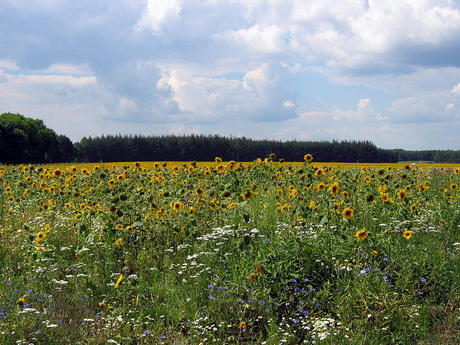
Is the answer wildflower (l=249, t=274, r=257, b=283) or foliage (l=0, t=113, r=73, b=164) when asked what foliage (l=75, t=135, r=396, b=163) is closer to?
foliage (l=0, t=113, r=73, b=164)

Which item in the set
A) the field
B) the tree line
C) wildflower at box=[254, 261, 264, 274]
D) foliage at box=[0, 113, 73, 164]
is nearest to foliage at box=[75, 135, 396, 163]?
the tree line

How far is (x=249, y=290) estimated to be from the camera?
4.26m

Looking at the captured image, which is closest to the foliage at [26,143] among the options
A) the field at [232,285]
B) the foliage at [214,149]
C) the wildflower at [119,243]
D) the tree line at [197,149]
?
the tree line at [197,149]

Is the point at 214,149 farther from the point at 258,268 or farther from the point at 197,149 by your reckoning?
the point at 258,268

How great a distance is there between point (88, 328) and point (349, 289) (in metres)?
2.59

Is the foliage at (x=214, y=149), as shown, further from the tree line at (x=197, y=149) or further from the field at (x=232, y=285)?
the field at (x=232, y=285)

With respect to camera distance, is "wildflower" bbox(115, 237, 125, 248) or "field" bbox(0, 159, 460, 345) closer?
"field" bbox(0, 159, 460, 345)

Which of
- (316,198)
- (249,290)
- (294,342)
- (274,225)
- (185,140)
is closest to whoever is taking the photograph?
(294,342)

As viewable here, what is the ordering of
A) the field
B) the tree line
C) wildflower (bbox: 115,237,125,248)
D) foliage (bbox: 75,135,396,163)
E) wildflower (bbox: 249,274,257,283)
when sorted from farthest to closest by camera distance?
1. foliage (bbox: 75,135,396,163)
2. the tree line
3. wildflower (bbox: 115,237,125,248)
4. wildflower (bbox: 249,274,257,283)
5. the field

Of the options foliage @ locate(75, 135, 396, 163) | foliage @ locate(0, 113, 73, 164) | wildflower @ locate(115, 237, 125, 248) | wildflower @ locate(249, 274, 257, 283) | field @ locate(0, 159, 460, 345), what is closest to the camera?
field @ locate(0, 159, 460, 345)

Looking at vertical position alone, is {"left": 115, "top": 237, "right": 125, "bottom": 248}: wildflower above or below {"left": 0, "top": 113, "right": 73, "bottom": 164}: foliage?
below

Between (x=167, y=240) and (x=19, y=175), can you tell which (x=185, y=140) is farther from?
(x=167, y=240)

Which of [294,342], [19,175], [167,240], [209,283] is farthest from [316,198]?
[19,175]

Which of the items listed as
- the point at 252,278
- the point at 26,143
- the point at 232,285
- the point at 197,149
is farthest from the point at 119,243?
the point at 197,149
